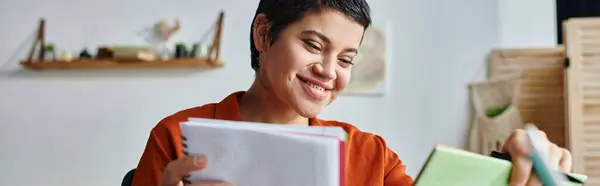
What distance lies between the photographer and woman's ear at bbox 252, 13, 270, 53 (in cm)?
81

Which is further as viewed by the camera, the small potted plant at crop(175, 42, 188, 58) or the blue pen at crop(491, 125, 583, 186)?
the small potted plant at crop(175, 42, 188, 58)

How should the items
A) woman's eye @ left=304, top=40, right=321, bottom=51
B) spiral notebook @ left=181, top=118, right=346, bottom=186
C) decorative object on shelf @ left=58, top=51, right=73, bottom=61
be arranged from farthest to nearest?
decorative object on shelf @ left=58, top=51, right=73, bottom=61, woman's eye @ left=304, top=40, right=321, bottom=51, spiral notebook @ left=181, top=118, right=346, bottom=186

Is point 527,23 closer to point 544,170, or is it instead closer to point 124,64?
point 124,64

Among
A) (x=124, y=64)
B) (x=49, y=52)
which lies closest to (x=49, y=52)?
(x=49, y=52)

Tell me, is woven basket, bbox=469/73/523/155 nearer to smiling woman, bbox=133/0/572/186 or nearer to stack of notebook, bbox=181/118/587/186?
smiling woman, bbox=133/0/572/186

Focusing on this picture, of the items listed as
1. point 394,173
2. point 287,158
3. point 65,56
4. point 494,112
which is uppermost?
point 65,56

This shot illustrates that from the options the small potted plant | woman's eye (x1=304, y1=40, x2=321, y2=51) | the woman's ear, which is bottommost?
the small potted plant

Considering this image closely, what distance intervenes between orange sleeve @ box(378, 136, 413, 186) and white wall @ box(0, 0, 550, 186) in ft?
4.68

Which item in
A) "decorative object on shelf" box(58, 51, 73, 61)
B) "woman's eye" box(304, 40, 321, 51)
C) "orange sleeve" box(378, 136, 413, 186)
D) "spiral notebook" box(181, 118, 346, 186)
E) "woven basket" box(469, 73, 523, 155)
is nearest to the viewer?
"spiral notebook" box(181, 118, 346, 186)

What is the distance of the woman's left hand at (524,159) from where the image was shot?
23.9 inches

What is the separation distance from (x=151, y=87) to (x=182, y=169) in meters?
1.89

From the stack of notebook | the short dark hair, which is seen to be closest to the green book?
the stack of notebook

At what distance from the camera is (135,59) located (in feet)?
7.70

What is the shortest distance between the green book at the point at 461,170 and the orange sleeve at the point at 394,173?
23 centimetres
